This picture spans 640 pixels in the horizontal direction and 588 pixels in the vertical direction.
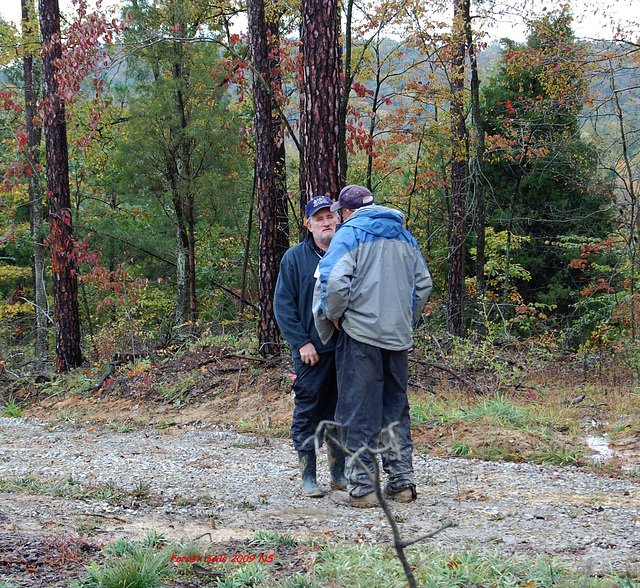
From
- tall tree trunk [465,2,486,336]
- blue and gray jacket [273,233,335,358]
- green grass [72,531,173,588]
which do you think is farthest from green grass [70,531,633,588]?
tall tree trunk [465,2,486,336]

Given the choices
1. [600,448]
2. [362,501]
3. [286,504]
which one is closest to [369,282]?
[362,501]

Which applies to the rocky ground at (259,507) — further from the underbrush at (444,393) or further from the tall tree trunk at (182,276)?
the tall tree trunk at (182,276)

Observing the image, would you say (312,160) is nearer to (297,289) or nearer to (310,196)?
(310,196)

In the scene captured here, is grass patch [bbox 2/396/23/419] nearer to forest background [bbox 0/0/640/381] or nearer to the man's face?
forest background [bbox 0/0/640/381]

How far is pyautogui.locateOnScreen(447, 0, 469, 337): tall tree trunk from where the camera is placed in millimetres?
13945

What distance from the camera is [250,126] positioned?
17422 millimetres

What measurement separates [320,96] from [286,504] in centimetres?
509

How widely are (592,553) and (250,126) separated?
1574 centimetres

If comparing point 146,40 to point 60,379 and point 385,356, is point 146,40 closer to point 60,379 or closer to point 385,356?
point 60,379

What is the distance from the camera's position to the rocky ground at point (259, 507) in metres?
3.26

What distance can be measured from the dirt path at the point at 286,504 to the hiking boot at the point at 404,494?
6 cm

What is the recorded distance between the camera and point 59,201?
1277 cm

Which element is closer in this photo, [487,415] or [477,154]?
[487,415]

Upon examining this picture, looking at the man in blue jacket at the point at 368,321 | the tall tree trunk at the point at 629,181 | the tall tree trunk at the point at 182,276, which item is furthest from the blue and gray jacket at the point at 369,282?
the tall tree trunk at the point at 182,276
